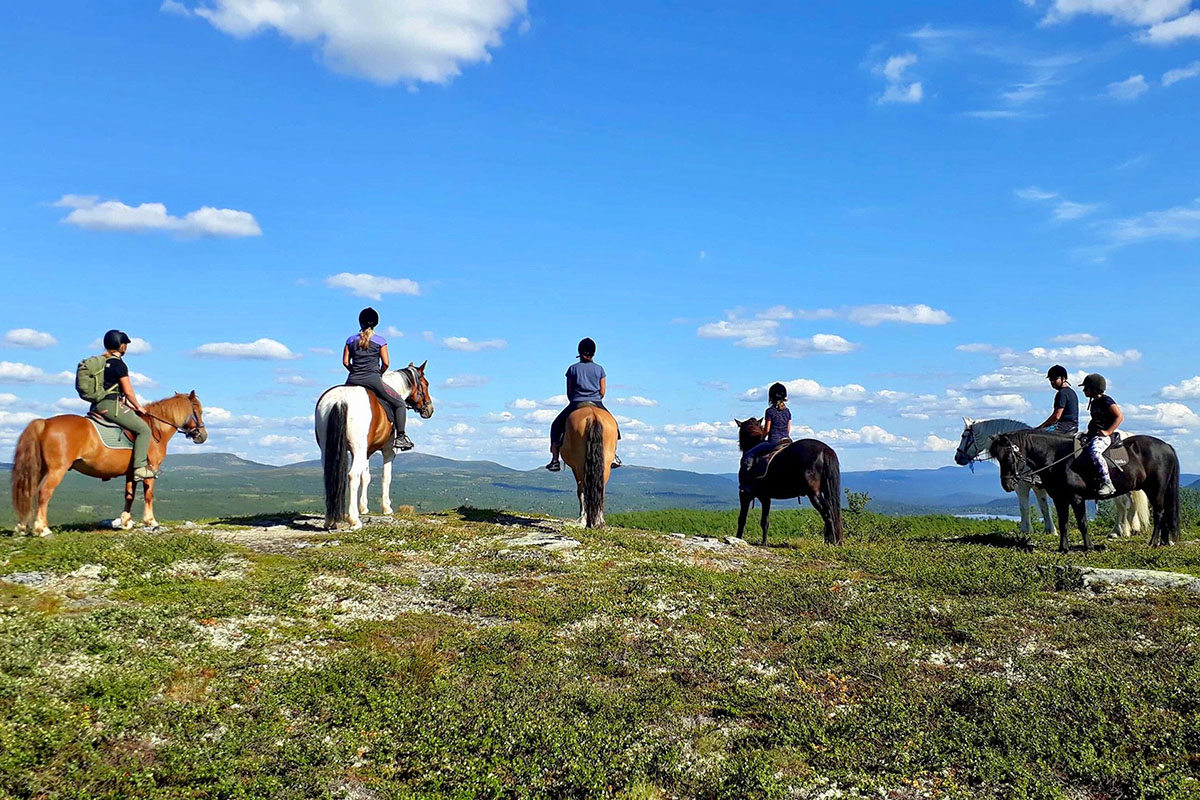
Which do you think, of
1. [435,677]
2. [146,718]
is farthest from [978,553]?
[146,718]

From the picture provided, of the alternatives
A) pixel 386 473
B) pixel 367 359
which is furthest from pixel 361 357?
pixel 386 473

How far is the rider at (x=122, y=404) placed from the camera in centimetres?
1650

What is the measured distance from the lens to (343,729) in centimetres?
784

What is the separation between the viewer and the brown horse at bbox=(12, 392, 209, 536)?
15.2m

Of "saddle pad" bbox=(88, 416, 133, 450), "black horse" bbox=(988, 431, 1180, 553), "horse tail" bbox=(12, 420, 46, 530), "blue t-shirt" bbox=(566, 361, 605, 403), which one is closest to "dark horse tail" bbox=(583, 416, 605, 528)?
"blue t-shirt" bbox=(566, 361, 605, 403)

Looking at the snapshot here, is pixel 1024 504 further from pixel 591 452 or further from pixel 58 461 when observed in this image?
pixel 58 461

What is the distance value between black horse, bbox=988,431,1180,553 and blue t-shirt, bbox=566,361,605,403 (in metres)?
10.3

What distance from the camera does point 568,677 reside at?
9398 mm

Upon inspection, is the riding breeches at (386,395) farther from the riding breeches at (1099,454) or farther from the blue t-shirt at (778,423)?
the riding breeches at (1099,454)

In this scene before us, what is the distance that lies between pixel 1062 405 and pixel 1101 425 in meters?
2.26

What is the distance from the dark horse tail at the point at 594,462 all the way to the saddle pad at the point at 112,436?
9.84 meters

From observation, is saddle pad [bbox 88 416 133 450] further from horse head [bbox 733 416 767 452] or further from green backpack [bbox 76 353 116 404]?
horse head [bbox 733 416 767 452]

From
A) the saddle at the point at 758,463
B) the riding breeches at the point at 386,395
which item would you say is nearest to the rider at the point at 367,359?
the riding breeches at the point at 386,395

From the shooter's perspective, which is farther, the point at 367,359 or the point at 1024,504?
the point at 1024,504
